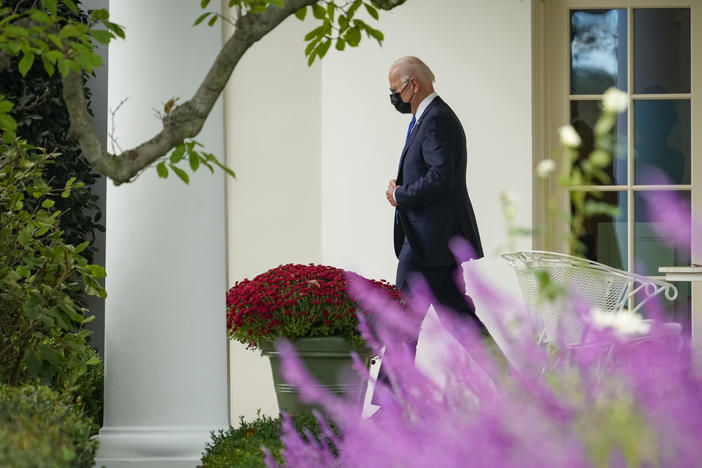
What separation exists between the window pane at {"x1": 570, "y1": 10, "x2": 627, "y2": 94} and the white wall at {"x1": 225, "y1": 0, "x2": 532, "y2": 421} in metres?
0.31

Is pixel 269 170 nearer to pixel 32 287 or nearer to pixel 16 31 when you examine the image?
pixel 32 287

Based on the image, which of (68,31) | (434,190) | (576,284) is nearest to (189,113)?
(68,31)

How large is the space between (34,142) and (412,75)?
3.08 metres

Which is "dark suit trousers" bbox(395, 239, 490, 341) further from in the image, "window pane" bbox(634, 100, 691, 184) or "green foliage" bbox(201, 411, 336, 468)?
"window pane" bbox(634, 100, 691, 184)

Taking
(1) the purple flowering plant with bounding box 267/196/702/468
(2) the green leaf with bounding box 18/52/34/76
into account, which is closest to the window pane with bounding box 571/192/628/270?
(2) the green leaf with bounding box 18/52/34/76

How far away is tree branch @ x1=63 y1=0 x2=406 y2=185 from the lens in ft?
8.08

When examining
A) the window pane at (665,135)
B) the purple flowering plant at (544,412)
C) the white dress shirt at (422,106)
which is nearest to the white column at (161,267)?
the white dress shirt at (422,106)

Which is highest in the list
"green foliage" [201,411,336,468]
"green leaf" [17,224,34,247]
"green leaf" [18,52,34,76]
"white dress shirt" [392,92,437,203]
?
"white dress shirt" [392,92,437,203]

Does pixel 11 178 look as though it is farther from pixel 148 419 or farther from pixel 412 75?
pixel 412 75

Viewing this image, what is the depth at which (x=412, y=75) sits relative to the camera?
4.45 meters

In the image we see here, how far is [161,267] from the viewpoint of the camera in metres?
3.96

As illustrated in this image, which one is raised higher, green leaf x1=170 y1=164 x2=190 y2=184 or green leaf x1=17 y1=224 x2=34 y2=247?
green leaf x1=170 y1=164 x2=190 y2=184

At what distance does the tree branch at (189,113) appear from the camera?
8.08ft

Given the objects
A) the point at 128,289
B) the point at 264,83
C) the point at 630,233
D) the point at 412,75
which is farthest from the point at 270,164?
the point at 630,233
